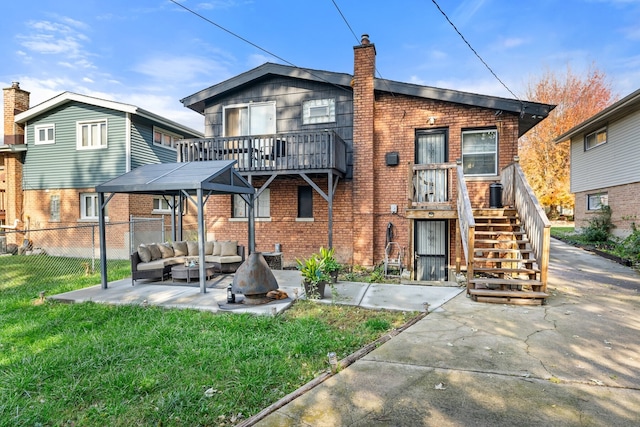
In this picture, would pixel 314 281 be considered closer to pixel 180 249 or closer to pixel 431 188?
pixel 180 249

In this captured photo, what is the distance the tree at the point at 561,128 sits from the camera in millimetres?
25578

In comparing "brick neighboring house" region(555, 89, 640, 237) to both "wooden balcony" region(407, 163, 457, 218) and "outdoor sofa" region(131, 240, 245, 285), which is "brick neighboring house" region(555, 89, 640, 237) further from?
"outdoor sofa" region(131, 240, 245, 285)

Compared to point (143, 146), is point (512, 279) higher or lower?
lower

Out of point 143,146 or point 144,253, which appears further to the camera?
point 143,146

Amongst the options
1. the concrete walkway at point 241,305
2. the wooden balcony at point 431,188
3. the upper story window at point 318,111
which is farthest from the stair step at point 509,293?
the upper story window at point 318,111

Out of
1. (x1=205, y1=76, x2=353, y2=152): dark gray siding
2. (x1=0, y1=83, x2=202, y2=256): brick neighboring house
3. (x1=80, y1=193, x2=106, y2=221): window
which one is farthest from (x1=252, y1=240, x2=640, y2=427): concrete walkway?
(x1=80, y1=193, x2=106, y2=221): window

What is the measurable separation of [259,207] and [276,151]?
2.43 metres

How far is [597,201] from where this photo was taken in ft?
50.5

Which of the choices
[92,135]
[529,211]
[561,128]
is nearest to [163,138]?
[92,135]

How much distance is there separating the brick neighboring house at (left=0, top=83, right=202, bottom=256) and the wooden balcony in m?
11.1

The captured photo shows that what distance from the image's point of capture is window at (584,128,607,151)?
47.9ft

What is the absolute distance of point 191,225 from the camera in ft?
55.1

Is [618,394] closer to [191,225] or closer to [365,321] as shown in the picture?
[365,321]

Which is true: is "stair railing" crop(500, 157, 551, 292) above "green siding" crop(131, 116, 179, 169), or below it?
below
